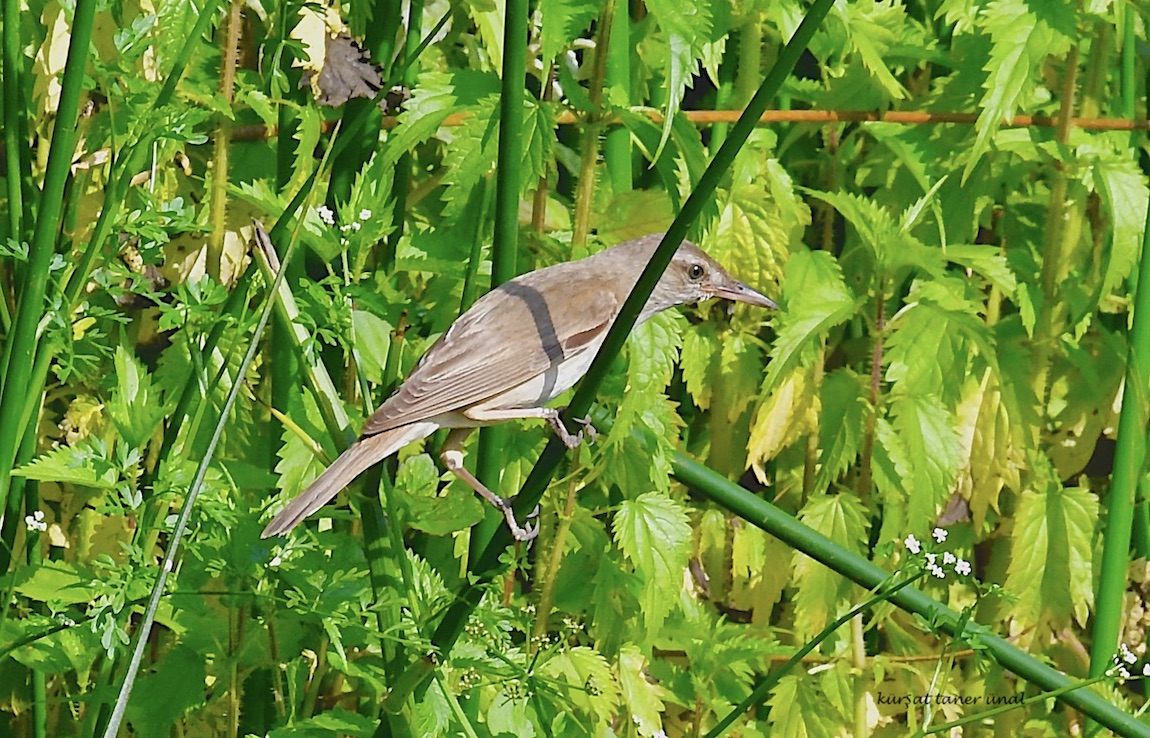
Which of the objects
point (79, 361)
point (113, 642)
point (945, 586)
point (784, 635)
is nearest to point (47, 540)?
point (79, 361)

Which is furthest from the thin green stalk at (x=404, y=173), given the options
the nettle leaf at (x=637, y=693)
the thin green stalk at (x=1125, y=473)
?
the thin green stalk at (x=1125, y=473)

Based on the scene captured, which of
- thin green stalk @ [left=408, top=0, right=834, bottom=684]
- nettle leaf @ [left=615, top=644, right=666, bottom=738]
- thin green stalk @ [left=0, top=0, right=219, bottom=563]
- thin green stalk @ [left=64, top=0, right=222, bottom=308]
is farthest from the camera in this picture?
Answer: nettle leaf @ [left=615, top=644, right=666, bottom=738]

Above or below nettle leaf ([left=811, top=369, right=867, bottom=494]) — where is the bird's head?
above

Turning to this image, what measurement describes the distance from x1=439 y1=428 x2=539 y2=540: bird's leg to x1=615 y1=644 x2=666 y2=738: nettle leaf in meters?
0.29

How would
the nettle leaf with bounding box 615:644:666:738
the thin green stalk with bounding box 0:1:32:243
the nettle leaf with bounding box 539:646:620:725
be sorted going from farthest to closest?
the nettle leaf with bounding box 615:644:666:738 → the nettle leaf with bounding box 539:646:620:725 → the thin green stalk with bounding box 0:1:32:243

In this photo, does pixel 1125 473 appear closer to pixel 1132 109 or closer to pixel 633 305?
pixel 1132 109

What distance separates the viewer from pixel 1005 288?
6.27 feet

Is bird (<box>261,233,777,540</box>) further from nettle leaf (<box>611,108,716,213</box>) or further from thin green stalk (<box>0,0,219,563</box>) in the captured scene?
thin green stalk (<box>0,0,219,563</box>)

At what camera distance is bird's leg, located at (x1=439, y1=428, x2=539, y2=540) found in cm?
139

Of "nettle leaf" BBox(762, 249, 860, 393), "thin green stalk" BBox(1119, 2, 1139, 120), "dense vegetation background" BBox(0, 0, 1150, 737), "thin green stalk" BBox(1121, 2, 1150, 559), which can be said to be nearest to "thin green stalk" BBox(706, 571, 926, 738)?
"dense vegetation background" BBox(0, 0, 1150, 737)

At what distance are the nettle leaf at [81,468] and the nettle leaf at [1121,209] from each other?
1287mm

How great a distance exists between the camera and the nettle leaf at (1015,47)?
62.9 inches

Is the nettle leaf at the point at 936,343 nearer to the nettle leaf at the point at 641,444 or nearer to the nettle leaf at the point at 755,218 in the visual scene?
the nettle leaf at the point at 755,218

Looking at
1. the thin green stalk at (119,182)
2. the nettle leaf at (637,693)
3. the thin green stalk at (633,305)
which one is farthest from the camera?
the nettle leaf at (637,693)
